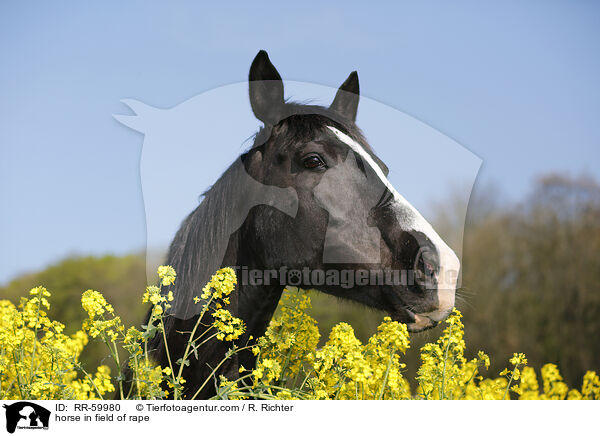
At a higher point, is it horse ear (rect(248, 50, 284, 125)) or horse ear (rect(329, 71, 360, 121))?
horse ear (rect(329, 71, 360, 121))

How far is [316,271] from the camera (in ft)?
9.09

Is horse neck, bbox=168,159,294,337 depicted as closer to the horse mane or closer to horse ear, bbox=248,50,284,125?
the horse mane

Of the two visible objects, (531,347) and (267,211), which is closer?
(267,211)

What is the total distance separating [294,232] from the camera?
2752mm

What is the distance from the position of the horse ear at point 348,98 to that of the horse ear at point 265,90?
0.53 metres

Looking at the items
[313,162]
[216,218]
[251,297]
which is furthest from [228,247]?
[313,162]

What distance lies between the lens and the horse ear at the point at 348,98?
11.0 feet
